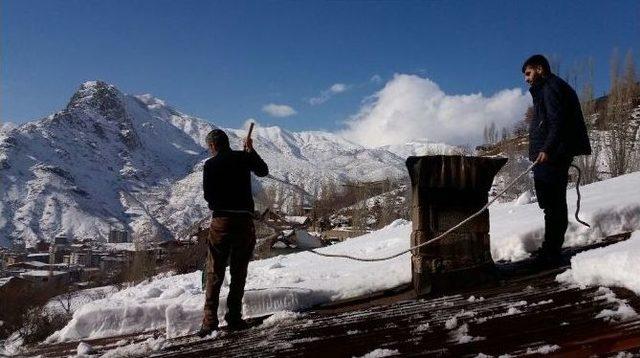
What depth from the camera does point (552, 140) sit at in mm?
4125

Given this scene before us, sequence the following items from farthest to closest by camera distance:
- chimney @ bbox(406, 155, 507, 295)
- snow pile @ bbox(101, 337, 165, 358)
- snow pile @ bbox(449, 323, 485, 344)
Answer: chimney @ bbox(406, 155, 507, 295) < snow pile @ bbox(101, 337, 165, 358) < snow pile @ bbox(449, 323, 485, 344)

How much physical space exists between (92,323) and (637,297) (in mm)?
4799

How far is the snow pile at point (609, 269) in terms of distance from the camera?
9.90ft

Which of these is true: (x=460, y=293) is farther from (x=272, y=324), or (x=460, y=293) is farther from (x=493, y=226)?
(x=493, y=226)

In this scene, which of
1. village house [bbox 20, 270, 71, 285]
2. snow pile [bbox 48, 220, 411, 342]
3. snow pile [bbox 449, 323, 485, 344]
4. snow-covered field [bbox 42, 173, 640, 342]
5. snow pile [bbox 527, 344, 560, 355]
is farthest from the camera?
village house [bbox 20, 270, 71, 285]

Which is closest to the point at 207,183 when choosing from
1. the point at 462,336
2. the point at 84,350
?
the point at 84,350

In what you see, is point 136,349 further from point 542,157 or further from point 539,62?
point 539,62

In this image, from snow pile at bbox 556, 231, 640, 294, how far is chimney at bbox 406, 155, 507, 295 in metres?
0.74

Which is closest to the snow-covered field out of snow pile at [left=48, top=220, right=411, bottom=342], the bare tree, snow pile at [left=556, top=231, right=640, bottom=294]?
snow pile at [left=48, top=220, right=411, bottom=342]

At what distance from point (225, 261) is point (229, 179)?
0.68 m

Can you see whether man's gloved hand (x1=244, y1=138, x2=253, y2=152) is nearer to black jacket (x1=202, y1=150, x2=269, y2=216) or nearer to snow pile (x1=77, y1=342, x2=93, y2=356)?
black jacket (x1=202, y1=150, x2=269, y2=216)

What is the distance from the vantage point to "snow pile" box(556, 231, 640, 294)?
302cm

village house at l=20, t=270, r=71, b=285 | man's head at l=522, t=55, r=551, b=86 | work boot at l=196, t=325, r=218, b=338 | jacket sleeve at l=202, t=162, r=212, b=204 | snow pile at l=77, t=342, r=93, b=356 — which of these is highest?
man's head at l=522, t=55, r=551, b=86

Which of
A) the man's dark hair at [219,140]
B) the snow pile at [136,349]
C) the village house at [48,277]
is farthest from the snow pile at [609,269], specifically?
the village house at [48,277]
